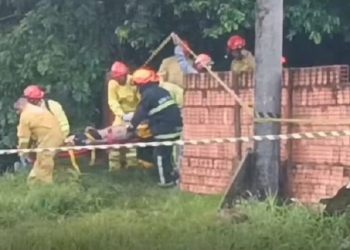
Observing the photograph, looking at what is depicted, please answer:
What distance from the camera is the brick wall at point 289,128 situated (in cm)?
947

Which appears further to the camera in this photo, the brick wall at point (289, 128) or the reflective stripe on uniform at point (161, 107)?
the reflective stripe on uniform at point (161, 107)

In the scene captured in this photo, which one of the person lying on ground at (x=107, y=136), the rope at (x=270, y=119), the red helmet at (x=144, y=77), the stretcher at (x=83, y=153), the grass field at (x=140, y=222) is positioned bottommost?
the grass field at (x=140, y=222)

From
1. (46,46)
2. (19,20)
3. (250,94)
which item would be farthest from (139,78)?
(19,20)

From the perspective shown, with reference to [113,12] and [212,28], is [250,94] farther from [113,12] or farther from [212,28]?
[113,12]

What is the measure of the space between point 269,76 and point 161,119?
8.04 ft

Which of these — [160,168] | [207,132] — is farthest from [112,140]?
[207,132]

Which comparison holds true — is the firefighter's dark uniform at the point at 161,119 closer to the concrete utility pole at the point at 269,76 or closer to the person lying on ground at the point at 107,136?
the person lying on ground at the point at 107,136

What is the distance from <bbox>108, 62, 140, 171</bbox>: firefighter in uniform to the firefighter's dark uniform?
3.30ft

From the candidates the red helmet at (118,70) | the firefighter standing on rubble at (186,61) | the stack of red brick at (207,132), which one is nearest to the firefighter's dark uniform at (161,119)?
the stack of red brick at (207,132)

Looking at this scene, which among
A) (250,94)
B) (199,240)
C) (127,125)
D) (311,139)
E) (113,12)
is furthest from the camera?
(113,12)

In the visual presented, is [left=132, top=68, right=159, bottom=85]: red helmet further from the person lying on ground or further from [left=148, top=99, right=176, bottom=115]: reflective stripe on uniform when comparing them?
the person lying on ground

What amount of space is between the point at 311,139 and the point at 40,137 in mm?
3844

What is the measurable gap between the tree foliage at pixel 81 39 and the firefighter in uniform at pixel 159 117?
206 cm

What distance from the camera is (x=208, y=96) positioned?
11.3 meters
